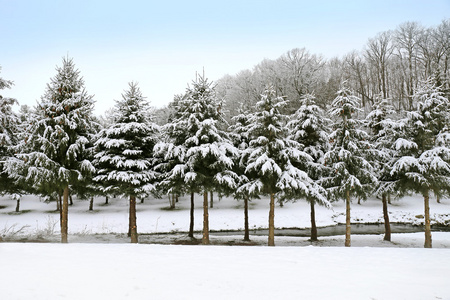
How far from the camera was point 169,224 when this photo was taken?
32344 mm

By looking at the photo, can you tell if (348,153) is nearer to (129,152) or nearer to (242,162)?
(242,162)

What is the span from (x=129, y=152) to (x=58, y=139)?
13.9 feet

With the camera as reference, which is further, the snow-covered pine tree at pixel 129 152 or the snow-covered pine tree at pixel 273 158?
the snow-covered pine tree at pixel 129 152

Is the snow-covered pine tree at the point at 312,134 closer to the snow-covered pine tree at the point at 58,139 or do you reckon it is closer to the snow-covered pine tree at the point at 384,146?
the snow-covered pine tree at the point at 384,146

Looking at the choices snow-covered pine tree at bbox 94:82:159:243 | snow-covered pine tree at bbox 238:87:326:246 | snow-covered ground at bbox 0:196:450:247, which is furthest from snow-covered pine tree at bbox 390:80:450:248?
snow-covered pine tree at bbox 94:82:159:243

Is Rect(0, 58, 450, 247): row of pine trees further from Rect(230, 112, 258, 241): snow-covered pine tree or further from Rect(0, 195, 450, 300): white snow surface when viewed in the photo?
Rect(0, 195, 450, 300): white snow surface

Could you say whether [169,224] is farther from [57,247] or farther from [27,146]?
[57,247]

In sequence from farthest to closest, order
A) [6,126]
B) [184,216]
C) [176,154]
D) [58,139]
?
1. [184,216]
2. [6,126]
3. [176,154]
4. [58,139]

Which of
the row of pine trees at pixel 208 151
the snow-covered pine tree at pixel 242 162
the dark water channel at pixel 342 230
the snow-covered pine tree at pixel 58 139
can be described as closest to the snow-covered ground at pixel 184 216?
the dark water channel at pixel 342 230

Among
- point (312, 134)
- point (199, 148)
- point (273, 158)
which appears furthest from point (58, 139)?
point (312, 134)

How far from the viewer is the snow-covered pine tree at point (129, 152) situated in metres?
18.8

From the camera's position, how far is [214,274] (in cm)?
788

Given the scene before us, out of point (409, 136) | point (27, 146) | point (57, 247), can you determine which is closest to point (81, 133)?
point (27, 146)

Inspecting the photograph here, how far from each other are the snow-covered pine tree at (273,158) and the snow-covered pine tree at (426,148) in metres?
6.09
